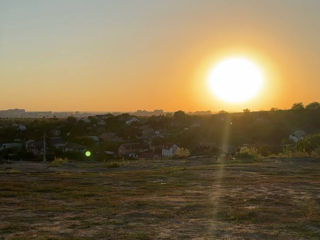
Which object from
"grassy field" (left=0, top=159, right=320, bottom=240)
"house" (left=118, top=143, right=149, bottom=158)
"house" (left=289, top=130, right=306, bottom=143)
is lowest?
"house" (left=118, top=143, right=149, bottom=158)

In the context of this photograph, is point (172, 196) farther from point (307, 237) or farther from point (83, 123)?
point (83, 123)

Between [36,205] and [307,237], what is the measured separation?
658 cm

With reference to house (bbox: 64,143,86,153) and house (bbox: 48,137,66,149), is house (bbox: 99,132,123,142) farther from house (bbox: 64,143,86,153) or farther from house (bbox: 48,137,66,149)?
house (bbox: 64,143,86,153)

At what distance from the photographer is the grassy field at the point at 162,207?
8.45 metres

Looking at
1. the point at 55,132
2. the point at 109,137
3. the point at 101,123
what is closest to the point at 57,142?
the point at 109,137

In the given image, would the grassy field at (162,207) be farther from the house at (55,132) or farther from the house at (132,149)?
the house at (55,132)

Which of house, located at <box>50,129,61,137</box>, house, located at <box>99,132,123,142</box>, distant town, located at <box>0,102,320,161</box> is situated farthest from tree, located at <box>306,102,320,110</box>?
house, located at <box>50,129,61,137</box>

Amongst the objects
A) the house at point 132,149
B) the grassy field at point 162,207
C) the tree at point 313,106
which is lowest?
the house at point 132,149

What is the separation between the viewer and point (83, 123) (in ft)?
204

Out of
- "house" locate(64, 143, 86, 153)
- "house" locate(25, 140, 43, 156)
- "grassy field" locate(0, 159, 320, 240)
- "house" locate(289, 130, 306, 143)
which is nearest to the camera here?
"grassy field" locate(0, 159, 320, 240)

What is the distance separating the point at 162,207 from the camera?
1091 centimetres

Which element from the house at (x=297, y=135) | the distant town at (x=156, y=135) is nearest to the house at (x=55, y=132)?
the distant town at (x=156, y=135)

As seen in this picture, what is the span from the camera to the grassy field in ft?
27.7

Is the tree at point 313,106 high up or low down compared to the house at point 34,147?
up
